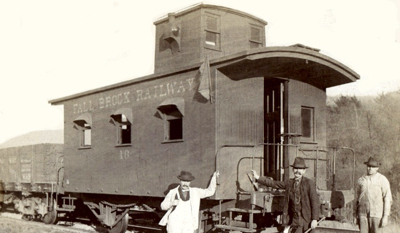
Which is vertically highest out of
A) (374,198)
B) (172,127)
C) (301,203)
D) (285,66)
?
(285,66)

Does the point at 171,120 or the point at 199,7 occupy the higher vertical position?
the point at 199,7

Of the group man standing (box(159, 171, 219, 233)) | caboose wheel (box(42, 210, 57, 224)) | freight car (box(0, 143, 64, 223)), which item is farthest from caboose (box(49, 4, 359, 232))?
freight car (box(0, 143, 64, 223))

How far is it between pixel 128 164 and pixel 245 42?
13.8ft

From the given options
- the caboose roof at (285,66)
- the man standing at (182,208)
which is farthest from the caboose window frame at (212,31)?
the man standing at (182,208)

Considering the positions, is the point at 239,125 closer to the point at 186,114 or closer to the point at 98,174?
the point at 186,114

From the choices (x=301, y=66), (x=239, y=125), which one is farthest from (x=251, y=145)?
(x=301, y=66)

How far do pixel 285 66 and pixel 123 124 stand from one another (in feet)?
15.2

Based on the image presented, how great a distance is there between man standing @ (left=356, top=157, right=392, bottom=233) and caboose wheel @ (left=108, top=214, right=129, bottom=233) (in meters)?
5.86

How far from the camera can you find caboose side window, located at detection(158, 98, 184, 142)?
10.3m

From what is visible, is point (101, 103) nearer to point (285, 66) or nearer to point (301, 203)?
point (285, 66)

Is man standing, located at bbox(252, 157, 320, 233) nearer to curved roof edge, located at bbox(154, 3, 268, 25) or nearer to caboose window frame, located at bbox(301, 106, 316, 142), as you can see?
caboose window frame, located at bbox(301, 106, 316, 142)

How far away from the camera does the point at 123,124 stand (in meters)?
12.1

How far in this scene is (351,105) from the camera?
28047 millimetres

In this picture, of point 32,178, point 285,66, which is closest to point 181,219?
point 285,66
